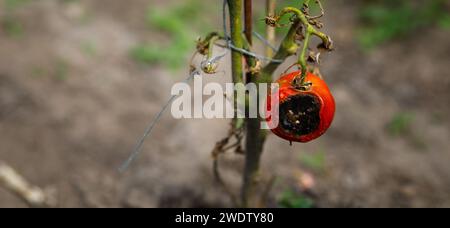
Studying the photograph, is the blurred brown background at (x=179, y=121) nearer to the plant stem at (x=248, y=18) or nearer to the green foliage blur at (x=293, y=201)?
the green foliage blur at (x=293, y=201)

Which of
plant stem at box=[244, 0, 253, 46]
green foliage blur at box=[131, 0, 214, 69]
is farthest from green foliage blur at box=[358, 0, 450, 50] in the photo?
plant stem at box=[244, 0, 253, 46]

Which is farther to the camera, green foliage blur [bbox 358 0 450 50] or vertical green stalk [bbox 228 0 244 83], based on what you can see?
green foliage blur [bbox 358 0 450 50]

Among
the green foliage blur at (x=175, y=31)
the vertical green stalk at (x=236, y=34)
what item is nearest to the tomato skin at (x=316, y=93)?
the vertical green stalk at (x=236, y=34)

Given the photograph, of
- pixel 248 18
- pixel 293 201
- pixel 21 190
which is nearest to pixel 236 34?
pixel 248 18

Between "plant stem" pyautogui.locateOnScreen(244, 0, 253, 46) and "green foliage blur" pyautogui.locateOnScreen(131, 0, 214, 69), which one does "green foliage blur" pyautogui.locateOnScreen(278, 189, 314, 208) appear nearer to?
"plant stem" pyautogui.locateOnScreen(244, 0, 253, 46)

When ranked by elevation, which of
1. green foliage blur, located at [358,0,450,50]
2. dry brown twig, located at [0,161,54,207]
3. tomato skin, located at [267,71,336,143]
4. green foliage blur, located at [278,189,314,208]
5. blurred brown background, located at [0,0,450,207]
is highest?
green foliage blur, located at [358,0,450,50]

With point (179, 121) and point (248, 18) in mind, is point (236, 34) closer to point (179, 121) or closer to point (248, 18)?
point (248, 18)
